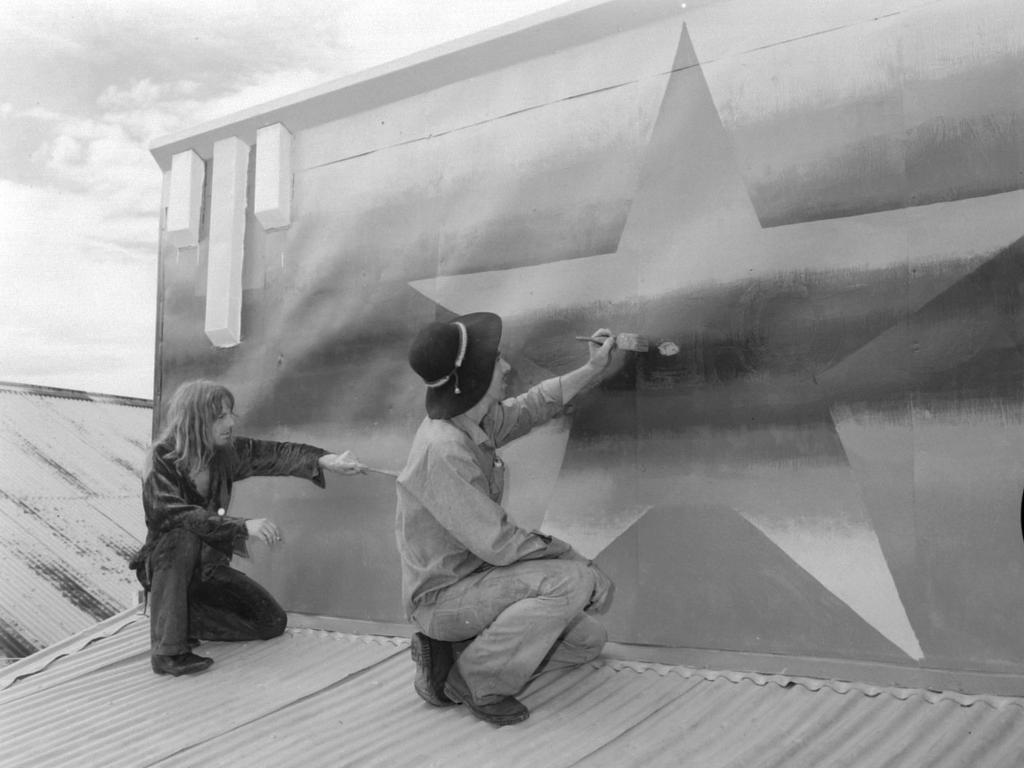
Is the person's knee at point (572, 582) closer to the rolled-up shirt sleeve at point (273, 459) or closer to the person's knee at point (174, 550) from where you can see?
the rolled-up shirt sleeve at point (273, 459)

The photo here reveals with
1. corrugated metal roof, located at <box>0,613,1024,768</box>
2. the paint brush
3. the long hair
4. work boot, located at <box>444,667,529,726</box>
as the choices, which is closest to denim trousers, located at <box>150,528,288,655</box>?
corrugated metal roof, located at <box>0,613,1024,768</box>

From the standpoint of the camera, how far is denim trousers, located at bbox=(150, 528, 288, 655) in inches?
141

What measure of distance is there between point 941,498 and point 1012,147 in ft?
3.51

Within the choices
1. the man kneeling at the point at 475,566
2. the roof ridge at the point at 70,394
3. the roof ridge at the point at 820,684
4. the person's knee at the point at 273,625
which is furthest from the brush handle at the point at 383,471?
the roof ridge at the point at 70,394

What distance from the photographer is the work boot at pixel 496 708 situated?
268cm

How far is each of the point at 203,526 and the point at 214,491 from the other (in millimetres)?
297

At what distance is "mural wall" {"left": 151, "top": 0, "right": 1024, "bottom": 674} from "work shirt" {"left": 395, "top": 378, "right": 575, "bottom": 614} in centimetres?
53

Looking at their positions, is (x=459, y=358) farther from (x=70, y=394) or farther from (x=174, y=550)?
(x=70, y=394)

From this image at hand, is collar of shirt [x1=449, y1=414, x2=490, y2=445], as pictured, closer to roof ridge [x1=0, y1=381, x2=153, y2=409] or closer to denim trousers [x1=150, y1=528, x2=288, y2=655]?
denim trousers [x1=150, y1=528, x2=288, y2=655]

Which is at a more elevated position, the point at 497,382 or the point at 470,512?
the point at 497,382

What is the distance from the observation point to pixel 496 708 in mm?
2705

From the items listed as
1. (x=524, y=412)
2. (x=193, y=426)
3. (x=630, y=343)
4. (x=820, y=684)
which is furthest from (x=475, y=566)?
(x=193, y=426)

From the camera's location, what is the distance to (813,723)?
95.4 inches

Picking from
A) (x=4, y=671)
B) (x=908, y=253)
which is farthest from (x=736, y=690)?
(x=4, y=671)
